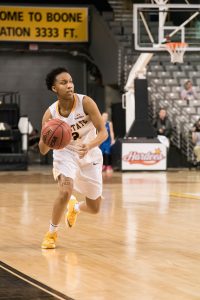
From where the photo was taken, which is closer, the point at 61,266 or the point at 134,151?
the point at 61,266

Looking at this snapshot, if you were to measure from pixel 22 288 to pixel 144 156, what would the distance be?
15942mm

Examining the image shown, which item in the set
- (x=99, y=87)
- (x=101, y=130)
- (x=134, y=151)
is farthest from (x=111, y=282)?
(x=99, y=87)

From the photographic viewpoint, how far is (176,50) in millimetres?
18547

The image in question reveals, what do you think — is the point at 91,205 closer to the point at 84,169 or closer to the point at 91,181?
the point at 91,181

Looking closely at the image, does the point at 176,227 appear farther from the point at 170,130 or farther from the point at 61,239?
the point at 170,130

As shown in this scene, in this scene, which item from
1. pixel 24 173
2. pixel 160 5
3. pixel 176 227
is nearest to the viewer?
pixel 176 227

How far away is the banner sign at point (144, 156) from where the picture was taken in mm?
21250

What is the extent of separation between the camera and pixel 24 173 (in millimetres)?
21219

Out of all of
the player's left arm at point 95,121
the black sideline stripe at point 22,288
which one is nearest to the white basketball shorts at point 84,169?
the player's left arm at point 95,121

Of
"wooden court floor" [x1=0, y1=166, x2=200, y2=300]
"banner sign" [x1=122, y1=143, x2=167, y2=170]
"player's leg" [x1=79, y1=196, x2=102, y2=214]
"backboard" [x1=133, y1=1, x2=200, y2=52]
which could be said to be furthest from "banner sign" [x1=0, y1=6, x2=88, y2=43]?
"player's leg" [x1=79, y1=196, x2=102, y2=214]

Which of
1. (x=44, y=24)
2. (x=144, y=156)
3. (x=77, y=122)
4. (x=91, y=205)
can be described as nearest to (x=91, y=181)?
(x=91, y=205)

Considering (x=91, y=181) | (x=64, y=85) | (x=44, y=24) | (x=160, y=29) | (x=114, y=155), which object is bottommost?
(x=114, y=155)

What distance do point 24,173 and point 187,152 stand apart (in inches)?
188

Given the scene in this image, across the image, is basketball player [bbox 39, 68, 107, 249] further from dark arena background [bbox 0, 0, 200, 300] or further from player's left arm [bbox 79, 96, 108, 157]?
dark arena background [bbox 0, 0, 200, 300]
